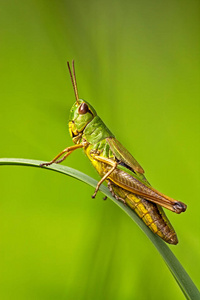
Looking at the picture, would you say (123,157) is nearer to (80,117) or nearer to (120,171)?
(120,171)

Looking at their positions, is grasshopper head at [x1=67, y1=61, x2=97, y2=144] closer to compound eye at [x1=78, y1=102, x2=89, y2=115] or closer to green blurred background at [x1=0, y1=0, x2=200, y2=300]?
compound eye at [x1=78, y1=102, x2=89, y2=115]

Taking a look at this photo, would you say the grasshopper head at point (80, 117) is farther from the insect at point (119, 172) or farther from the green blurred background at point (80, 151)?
the green blurred background at point (80, 151)

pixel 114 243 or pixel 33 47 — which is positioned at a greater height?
pixel 33 47

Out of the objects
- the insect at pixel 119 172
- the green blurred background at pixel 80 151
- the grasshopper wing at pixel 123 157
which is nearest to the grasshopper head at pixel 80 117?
the insect at pixel 119 172

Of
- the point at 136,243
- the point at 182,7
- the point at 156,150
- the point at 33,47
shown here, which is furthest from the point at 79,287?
the point at 182,7

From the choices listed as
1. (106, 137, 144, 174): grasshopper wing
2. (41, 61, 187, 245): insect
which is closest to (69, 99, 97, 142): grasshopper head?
(41, 61, 187, 245): insect

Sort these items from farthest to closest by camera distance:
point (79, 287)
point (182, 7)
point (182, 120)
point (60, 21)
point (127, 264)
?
1. point (182, 7)
2. point (182, 120)
3. point (60, 21)
4. point (127, 264)
5. point (79, 287)

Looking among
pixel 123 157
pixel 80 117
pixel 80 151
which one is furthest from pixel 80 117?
pixel 80 151

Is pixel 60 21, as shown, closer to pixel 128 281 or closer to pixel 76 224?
pixel 76 224
